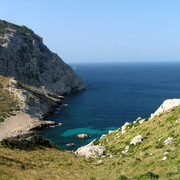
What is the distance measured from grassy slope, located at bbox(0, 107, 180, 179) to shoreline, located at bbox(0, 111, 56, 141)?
37956 mm

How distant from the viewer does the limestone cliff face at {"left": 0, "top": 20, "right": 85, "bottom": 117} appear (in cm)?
12731

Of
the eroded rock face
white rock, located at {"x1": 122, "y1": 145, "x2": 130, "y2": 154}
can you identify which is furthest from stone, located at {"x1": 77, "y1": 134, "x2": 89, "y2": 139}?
the eroded rock face

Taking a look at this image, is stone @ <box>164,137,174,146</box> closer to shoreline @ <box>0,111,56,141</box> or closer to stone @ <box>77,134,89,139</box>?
stone @ <box>77,134,89,139</box>

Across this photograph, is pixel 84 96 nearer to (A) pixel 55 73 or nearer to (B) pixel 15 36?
(A) pixel 55 73

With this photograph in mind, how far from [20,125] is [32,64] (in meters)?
75.6

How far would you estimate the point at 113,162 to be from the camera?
86.2ft

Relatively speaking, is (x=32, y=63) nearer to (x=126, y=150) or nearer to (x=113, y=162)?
(x=126, y=150)

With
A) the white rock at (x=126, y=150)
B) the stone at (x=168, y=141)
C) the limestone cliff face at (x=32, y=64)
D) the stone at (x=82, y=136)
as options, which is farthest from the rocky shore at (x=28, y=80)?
the stone at (x=168, y=141)

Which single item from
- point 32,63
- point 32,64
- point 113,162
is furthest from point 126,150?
point 32,63

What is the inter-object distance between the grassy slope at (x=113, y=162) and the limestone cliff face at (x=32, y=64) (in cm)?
8030

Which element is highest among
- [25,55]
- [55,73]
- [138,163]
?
[25,55]

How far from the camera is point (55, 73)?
150750 millimetres

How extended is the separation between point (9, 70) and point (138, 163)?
11834 cm

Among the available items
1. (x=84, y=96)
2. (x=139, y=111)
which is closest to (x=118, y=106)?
(x=139, y=111)
